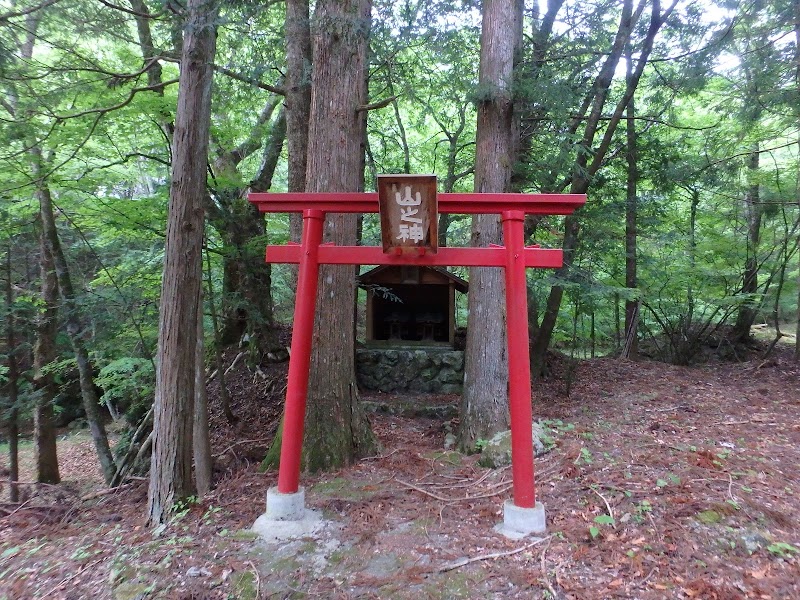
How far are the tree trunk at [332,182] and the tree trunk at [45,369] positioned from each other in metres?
5.14

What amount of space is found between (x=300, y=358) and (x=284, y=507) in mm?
1200

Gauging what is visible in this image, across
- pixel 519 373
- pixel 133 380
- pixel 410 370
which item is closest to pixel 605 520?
pixel 519 373

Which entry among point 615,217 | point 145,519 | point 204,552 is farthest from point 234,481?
point 615,217

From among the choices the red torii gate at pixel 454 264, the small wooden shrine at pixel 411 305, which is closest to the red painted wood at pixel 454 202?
the red torii gate at pixel 454 264

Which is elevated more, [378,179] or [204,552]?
[378,179]

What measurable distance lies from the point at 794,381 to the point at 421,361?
6.54m

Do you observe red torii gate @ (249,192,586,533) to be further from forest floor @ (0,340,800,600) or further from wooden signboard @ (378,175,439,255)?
forest floor @ (0,340,800,600)

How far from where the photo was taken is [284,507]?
153 inches

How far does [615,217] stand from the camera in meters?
7.96

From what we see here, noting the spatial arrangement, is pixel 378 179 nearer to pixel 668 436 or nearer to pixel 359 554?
pixel 359 554

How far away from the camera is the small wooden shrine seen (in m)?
8.69

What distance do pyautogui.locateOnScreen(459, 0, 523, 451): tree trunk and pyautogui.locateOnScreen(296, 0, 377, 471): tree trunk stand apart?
153 cm

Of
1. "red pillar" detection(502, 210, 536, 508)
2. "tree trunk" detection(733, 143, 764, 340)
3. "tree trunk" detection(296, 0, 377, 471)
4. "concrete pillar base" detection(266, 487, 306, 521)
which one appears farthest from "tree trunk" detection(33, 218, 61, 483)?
"tree trunk" detection(733, 143, 764, 340)

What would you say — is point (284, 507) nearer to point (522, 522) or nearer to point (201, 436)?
point (522, 522)
